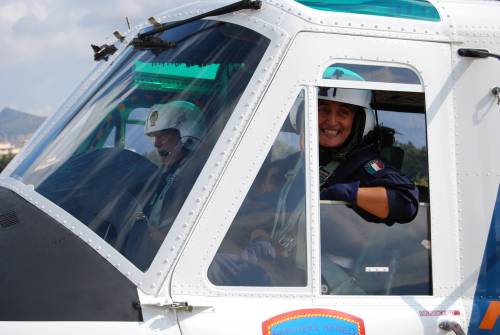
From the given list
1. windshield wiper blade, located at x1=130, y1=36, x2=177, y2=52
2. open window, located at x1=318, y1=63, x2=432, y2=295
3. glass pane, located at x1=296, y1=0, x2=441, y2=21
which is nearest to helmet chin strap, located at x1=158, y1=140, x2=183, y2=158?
windshield wiper blade, located at x1=130, y1=36, x2=177, y2=52

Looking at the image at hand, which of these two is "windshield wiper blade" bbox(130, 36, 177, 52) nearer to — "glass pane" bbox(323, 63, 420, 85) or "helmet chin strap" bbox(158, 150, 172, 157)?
"helmet chin strap" bbox(158, 150, 172, 157)

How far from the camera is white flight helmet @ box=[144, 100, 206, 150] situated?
3.29 meters

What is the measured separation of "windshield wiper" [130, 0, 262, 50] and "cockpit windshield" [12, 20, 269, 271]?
0.10 ft

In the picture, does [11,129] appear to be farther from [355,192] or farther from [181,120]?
[355,192]

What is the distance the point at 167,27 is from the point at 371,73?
108 centimetres

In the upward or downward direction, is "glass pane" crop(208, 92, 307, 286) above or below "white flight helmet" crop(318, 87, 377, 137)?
below

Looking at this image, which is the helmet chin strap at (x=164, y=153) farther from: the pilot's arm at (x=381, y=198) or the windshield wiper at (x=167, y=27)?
the pilot's arm at (x=381, y=198)

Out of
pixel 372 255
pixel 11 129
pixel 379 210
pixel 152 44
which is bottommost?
pixel 372 255

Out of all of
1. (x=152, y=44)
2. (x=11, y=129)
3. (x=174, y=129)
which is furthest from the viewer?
(x=11, y=129)

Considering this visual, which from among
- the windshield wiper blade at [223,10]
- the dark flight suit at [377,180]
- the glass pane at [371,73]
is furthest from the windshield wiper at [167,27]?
the dark flight suit at [377,180]

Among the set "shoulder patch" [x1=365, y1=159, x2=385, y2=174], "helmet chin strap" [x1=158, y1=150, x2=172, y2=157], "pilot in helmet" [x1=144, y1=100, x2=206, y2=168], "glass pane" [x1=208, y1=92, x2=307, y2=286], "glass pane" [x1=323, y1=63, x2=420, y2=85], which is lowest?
"glass pane" [x1=208, y1=92, x2=307, y2=286]

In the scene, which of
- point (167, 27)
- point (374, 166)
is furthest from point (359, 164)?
point (167, 27)

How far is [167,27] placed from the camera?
366cm

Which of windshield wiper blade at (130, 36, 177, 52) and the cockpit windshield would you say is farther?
windshield wiper blade at (130, 36, 177, 52)
